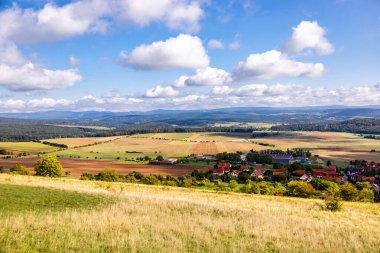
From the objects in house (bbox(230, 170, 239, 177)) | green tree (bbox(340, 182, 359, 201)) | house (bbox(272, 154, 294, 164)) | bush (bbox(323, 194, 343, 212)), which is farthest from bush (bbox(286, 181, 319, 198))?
house (bbox(272, 154, 294, 164))

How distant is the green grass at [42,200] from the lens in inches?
719

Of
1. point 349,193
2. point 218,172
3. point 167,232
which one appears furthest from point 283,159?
point 167,232

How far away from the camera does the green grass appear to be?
18.2 m

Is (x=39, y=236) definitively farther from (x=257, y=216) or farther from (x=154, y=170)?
(x=154, y=170)

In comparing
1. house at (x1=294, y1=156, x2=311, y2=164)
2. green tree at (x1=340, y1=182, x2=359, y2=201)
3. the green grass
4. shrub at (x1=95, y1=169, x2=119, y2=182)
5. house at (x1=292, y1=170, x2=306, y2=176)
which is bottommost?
house at (x1=294, y1=156, x2=311, y2=164)

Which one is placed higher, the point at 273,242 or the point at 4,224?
the point at 4,224

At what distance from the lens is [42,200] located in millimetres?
21109

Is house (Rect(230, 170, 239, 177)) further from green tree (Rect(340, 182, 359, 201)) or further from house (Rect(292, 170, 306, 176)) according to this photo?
green tree (Rect(340, 182, 359, 201))

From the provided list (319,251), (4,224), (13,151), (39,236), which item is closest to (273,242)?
(319,251)

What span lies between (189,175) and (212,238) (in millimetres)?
80785

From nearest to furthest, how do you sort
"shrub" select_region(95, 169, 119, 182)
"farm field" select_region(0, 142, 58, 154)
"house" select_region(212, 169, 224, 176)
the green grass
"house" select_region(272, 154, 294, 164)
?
1. the green grass
2. "shrub" select_region(95, 169, 119, 182)
3. "house" select_region(212, 169, 224, 176)
4. "house" select_region(272, 154, 294, 164)
5. "farm field" select_region(0, 142, 58, 154)

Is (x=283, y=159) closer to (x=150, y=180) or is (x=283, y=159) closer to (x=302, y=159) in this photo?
(x=302, y=159)

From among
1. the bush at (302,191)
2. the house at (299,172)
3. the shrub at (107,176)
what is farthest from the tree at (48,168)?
the house at (299,172)

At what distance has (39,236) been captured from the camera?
42.0 ft
